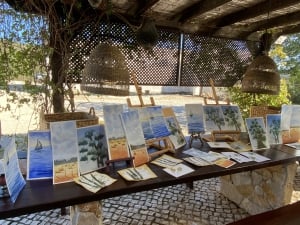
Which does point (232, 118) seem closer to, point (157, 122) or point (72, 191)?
point (157, 122)

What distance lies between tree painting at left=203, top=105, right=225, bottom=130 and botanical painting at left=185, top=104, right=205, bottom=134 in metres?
0.05

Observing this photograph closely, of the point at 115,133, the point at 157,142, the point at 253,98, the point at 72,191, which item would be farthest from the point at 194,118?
the point at 253,98

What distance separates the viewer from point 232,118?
226 centimetres

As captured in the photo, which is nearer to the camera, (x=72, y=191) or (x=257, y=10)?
(x=72, y=191)

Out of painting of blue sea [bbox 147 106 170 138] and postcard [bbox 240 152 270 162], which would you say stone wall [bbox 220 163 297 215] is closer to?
postcard [bbox 240 152 270 162]

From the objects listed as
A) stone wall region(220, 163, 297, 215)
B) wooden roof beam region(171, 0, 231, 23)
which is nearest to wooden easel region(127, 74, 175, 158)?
stone wall region(220, 163, 297, 215)

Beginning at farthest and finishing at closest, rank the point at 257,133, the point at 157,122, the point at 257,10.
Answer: the point at 257,10 < the point at 257,133 < the point at 157,122

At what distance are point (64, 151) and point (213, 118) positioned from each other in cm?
135

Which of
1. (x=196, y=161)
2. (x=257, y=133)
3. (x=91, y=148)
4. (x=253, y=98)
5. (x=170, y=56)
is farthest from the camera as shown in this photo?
(x=253, y=98)

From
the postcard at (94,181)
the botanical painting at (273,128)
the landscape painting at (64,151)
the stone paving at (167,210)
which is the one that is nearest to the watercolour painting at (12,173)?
the landscape painting at (64,151)

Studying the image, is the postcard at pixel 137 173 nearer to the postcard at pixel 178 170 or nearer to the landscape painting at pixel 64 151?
the postcard at pixel 178 170

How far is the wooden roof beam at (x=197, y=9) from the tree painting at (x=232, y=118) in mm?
1067

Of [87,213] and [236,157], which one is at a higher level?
[236,157]

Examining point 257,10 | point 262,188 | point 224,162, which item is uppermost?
point 257,10
